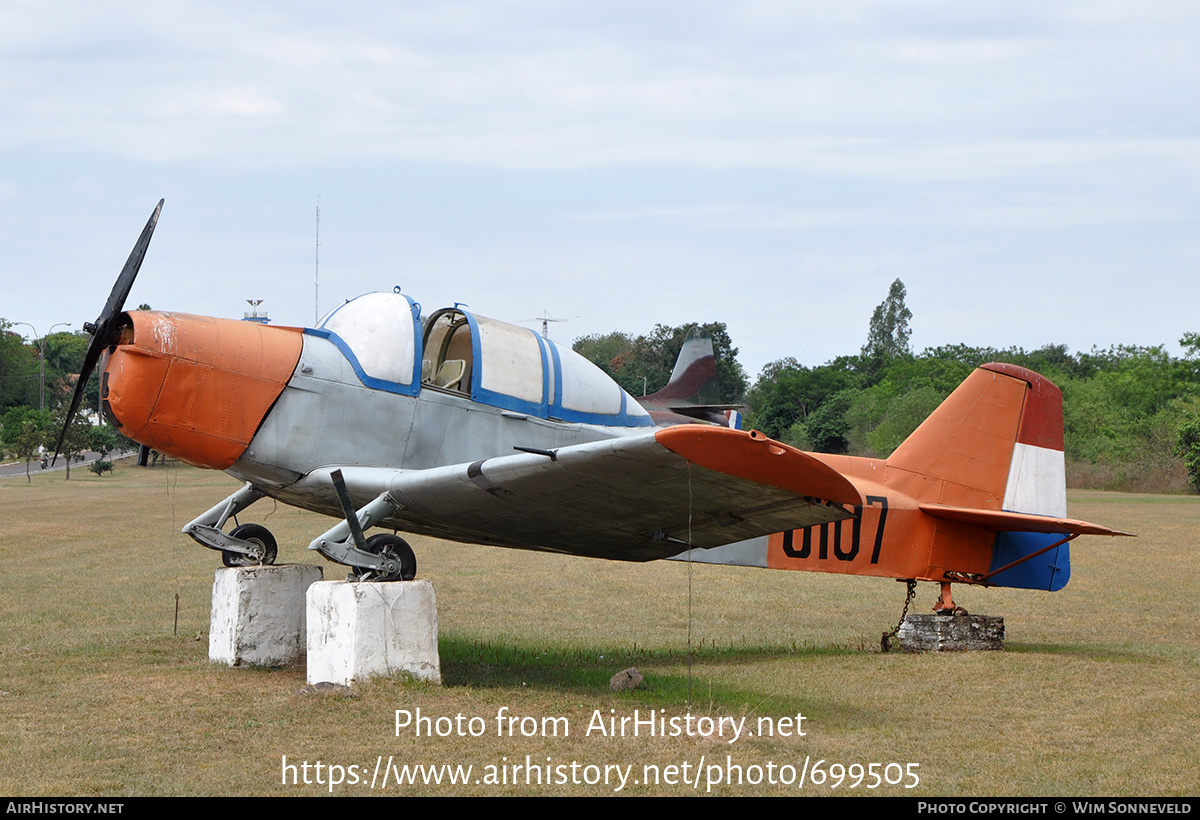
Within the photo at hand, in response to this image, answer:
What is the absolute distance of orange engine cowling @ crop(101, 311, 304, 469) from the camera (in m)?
7.59

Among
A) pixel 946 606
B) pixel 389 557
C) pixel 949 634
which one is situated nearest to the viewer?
pixel 389 557

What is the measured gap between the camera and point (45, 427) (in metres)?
62.7

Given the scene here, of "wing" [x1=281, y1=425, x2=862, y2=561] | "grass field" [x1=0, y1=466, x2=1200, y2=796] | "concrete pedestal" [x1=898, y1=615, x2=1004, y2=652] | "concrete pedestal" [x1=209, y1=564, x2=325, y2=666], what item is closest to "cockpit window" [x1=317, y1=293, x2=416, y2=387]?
"wing" [x1=281, y1=425, x2=862, y2=561]

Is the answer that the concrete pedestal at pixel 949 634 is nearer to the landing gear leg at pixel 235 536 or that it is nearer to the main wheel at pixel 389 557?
the main wheel at pixel 389 557

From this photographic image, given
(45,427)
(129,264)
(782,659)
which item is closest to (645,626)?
(782,659)

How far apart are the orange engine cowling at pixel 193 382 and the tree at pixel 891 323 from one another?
108m

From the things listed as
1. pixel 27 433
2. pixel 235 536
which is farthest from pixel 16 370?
pixel 235 536

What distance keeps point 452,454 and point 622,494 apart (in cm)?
Answer: 189

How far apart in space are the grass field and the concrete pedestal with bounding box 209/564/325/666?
187mm

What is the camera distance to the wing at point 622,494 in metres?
6.00

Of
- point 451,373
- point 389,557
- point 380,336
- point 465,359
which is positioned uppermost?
point 380,336

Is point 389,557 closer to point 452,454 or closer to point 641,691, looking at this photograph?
point 452,454

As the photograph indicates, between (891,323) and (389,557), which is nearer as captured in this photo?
(389,557)

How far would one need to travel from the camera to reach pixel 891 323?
→ 11250cm
